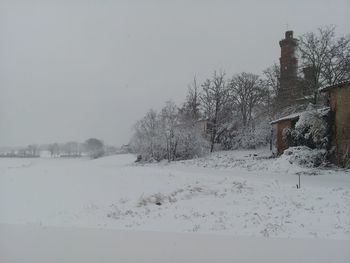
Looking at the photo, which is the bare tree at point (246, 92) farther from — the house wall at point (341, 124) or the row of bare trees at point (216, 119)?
the house wall at point (341, 124)

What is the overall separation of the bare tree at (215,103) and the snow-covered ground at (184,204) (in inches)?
947

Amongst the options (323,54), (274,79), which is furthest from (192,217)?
(274,79)

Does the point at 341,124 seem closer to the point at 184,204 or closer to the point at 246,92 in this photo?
the point at 184,204

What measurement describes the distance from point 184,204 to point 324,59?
70.7 ft

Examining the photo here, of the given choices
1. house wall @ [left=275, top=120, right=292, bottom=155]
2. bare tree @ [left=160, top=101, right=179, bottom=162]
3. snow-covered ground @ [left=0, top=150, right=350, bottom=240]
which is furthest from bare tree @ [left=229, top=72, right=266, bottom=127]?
snow-covered ground @ [left=0, top=150, right=350, bottom=240]

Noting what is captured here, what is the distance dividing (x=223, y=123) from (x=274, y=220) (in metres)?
33.0

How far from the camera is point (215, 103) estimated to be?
4222cm

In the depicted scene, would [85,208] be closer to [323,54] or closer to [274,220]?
[274,220]

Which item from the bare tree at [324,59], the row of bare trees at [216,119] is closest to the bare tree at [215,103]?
the row of bare trees at [216,119]

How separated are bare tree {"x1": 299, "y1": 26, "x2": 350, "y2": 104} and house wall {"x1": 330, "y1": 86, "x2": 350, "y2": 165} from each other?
22.3 feet

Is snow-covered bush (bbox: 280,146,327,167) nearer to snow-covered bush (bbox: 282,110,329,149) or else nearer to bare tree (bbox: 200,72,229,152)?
snow-covered bush (bbox: 282,110,329,149)

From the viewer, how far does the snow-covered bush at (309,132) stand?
21.4 meters

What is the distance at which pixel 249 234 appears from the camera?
7480 mm

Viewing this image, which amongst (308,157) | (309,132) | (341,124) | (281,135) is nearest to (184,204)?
(308,157)
